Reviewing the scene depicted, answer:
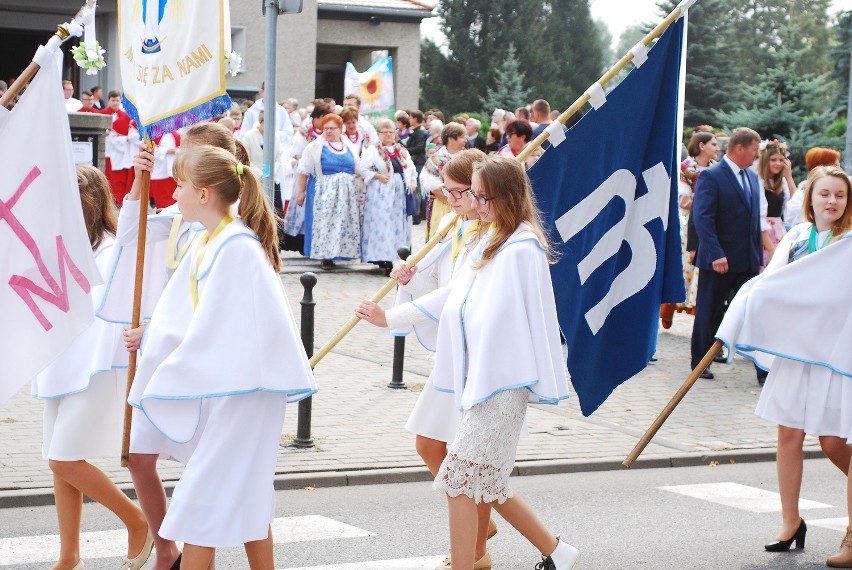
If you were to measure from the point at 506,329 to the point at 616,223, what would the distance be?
171cm

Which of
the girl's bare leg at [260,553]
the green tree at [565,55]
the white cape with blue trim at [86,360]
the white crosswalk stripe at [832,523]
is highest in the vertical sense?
the green tree at [565,55]

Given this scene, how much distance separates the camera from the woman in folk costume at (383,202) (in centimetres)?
1781

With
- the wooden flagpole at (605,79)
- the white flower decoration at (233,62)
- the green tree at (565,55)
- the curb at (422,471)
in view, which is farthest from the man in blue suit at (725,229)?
the green tree at (565,55)

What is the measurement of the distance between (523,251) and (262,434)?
131cm

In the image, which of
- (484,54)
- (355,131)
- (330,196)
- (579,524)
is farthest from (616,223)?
(484,54)

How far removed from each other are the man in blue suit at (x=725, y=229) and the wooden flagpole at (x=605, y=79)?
183 inches

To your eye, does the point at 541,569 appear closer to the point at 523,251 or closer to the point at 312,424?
the point at 523,251

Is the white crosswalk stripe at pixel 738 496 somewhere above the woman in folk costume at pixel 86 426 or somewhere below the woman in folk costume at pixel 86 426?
below

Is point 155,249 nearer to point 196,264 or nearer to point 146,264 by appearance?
point 146,264

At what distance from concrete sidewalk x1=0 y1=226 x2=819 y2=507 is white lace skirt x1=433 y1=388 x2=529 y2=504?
2.64 meters

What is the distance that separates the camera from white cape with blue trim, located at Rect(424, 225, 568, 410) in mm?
5555

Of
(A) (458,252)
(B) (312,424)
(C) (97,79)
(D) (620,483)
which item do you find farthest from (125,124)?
(A) (458,252)

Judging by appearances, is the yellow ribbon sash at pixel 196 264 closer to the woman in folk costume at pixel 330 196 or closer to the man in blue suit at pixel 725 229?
the man in blue suit at pixel 725 229

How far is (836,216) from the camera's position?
22.3ft
